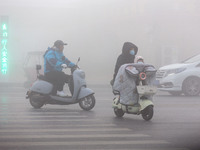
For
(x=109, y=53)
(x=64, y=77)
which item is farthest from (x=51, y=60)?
(x=109, y=53)

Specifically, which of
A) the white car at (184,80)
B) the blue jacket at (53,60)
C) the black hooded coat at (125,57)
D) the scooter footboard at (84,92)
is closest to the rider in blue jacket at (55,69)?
the blue jacket at (53,60)

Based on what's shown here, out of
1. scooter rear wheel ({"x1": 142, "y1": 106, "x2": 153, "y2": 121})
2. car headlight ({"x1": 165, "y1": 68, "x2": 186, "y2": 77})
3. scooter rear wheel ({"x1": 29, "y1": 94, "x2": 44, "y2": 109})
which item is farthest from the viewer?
car headlight ({"x1": 165, "y1": 68, "x2": 186, "y2": 77})

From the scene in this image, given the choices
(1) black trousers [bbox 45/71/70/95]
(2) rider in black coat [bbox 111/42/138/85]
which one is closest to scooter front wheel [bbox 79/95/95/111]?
(1) black trousers [bbox 45/71/70/95]

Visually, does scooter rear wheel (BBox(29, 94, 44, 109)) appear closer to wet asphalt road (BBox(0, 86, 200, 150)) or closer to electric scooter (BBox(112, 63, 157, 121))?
wet asphalt road (BBox(0, 86, 200, 150))

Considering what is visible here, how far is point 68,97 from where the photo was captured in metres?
12.2

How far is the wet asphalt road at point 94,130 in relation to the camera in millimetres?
6812

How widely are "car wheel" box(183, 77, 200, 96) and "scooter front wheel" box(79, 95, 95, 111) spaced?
21.0ft

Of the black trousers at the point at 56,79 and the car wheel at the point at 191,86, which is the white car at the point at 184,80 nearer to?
the car wheel at the point at 191,86

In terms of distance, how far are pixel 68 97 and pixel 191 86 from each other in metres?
6.63

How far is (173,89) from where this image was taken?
695 inches

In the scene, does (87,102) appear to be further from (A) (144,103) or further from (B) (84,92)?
(A) (144,103)

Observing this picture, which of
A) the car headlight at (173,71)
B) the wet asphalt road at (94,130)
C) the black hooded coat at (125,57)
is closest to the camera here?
the wet asphalt road at (94,130)

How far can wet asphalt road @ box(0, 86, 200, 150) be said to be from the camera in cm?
681

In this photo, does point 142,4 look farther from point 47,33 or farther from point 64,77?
point 64,77
